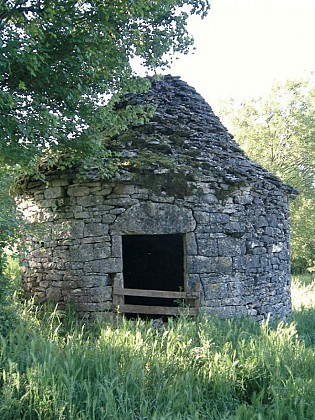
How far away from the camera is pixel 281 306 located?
743 centimetres

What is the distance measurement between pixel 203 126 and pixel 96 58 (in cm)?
273

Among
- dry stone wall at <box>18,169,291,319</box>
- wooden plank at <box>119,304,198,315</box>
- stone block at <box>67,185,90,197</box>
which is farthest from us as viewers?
stone block at <box>67,185,90,197</box>

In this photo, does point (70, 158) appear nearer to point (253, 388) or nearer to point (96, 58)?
point (96, 58)

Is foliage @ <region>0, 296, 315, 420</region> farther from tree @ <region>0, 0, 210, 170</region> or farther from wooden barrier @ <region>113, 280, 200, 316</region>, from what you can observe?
tree @ <region>0, 0, 210, 170</region>

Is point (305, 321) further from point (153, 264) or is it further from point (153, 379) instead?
point (153, 379)

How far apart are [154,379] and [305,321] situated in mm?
5507

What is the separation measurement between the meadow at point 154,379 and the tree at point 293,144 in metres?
16.6

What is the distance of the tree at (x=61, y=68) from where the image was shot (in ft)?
14.6

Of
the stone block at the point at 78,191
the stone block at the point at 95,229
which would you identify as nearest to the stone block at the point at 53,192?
the stone block at the point at 78,191

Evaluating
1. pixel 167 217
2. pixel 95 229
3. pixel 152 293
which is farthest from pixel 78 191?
pixel 152 293

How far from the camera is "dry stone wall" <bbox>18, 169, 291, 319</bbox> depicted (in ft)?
19.0

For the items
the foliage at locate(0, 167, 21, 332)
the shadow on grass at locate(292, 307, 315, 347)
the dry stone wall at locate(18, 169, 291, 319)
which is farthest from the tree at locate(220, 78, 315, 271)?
the foliage at locate(0, 167, 21, 332)

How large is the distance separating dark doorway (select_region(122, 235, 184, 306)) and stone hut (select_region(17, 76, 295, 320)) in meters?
2.54

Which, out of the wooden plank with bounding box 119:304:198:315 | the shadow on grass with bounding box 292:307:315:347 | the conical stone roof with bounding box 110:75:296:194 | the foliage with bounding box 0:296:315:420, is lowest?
the shadow on grass with bounding box 292:307:315:347
